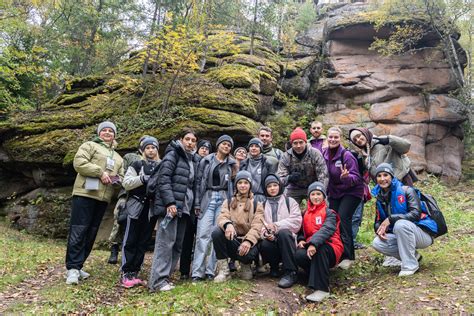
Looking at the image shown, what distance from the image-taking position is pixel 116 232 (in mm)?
7703

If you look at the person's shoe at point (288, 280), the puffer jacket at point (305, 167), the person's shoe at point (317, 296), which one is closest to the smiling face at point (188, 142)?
the puffer jacket at point (305, 167)

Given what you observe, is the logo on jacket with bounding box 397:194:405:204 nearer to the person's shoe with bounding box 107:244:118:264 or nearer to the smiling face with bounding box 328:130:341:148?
the smiling face with bounding box 328:130:341:148

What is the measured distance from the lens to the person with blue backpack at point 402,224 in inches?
205

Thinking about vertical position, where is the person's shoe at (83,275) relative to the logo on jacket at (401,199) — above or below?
below

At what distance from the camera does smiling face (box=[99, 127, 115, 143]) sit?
6477 millimetres

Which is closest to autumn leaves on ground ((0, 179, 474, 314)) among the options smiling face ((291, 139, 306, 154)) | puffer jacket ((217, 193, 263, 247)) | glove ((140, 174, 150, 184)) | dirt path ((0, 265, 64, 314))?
dirt path ((0, 265, 64, 314))

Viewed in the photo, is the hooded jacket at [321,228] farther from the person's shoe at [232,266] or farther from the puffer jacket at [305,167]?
the person's shoe at [232,266]

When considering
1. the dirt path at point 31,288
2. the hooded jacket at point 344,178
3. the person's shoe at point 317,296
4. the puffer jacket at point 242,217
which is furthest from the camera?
the hooded jacket at point 344,178

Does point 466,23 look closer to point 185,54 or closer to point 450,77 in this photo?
point 450,77

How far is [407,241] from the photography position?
17.0ft

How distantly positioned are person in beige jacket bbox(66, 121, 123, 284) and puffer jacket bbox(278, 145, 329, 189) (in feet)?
10.7

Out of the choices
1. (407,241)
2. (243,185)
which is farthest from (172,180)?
(407,241)

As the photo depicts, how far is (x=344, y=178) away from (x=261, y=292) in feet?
8.22

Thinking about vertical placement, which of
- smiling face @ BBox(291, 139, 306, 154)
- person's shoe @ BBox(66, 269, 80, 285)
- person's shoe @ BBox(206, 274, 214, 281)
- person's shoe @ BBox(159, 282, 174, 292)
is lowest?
person's shoe @ BBox(66, 269, 80, 285)
